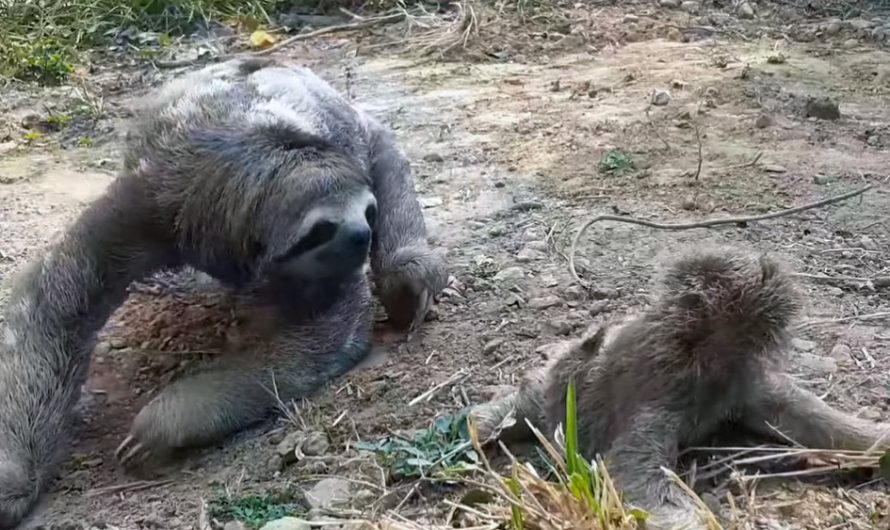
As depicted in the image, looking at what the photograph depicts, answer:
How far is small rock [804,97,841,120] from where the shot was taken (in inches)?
210

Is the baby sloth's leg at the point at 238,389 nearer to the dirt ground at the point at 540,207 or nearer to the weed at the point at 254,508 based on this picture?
the dirt ground at the point at 540,207

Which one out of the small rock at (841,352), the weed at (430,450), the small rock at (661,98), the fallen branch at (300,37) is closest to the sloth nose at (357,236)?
the weed at (430,450)

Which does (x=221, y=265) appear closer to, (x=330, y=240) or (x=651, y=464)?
(x=330, y=240)

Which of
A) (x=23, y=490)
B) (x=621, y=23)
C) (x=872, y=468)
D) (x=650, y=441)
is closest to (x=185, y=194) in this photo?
(x=23, y=490)

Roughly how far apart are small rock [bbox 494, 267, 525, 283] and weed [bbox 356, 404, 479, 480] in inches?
41.1

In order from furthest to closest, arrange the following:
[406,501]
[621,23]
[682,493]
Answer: [621,23]
[406,501]
[682,493]

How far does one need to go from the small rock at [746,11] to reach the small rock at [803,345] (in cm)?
437

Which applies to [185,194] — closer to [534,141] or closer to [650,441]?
[650,441]

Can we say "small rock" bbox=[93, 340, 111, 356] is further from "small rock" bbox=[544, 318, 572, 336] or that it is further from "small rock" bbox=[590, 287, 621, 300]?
"small rock" bbox=[590, 287, 621, 300]

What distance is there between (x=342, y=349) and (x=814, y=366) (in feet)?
4.77

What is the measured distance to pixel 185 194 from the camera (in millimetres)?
3570

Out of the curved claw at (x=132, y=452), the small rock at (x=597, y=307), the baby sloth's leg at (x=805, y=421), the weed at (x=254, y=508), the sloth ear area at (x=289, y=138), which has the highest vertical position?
the sloth ear area at (x=289, y=138)

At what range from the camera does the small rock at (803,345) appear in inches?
128

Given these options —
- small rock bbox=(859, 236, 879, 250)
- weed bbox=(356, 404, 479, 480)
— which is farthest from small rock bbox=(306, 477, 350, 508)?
small rock bbox=(859, 236, 879, 250)
